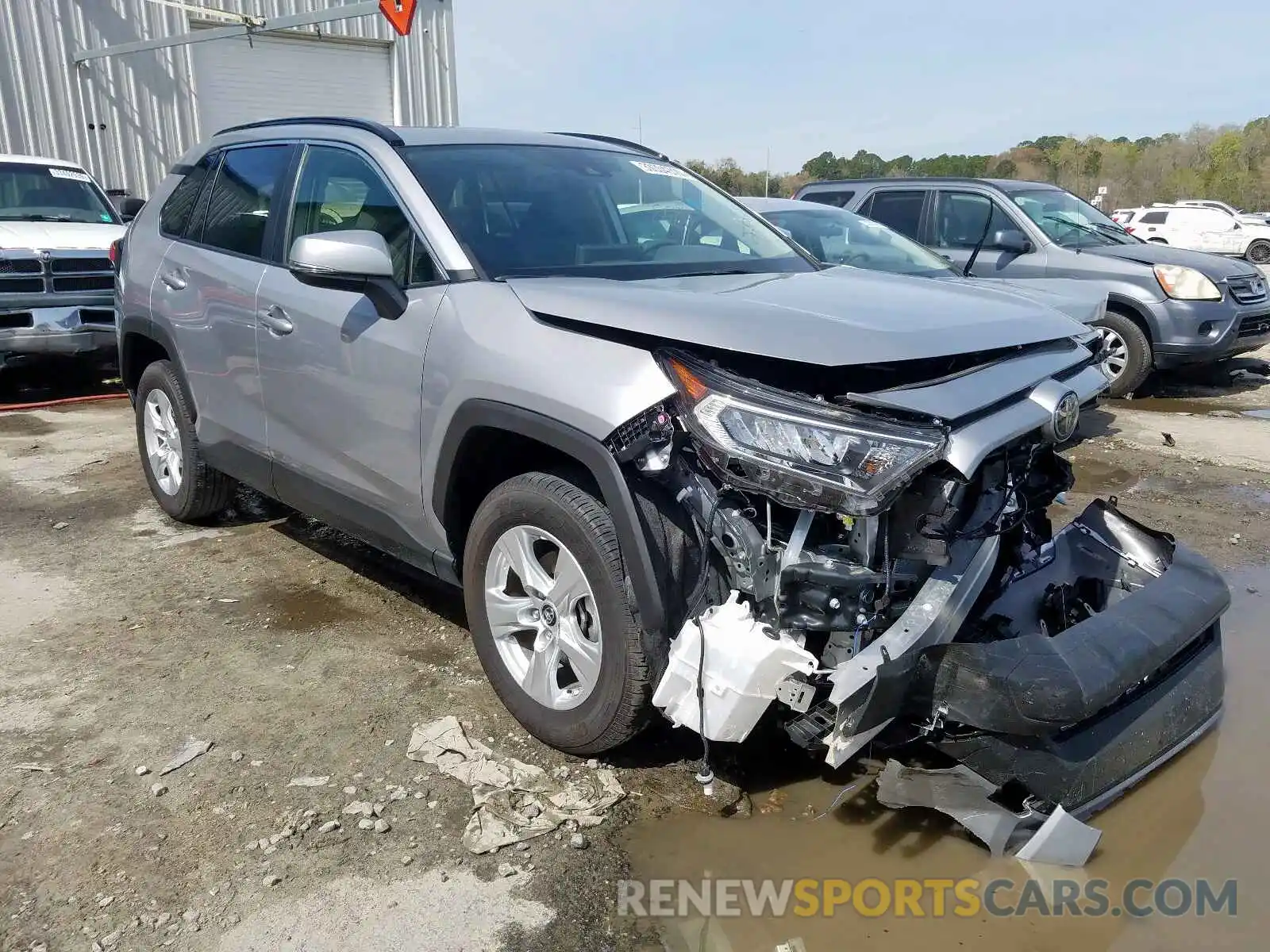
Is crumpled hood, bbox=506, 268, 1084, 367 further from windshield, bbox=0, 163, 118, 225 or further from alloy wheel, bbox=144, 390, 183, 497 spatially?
windshield, bbox=0, 163, 118, 225

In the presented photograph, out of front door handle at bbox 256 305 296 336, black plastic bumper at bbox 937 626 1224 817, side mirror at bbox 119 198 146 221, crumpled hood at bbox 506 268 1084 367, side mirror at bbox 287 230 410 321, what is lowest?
black plastic bumper at bbox 937 626 1224 817

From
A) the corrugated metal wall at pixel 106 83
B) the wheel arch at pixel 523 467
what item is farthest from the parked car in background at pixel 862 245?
the corrugated metal wall at pixel 106 83

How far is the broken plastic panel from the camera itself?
2301 mm

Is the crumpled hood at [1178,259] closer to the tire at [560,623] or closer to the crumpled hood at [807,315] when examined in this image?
the crumpled hood at [807,315]

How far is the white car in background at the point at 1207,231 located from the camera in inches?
1011

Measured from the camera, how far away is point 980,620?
2797mm

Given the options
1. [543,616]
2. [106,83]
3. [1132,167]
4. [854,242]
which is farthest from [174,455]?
[1132,167]

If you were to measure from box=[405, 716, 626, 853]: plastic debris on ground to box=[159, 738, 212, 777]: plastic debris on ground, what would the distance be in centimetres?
63

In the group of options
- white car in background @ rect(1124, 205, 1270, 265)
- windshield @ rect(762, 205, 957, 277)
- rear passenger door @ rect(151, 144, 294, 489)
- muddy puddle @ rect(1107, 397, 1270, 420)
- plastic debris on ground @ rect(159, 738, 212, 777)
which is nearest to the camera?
plastic debris on ground @ rect(159, 738, 212, 777)

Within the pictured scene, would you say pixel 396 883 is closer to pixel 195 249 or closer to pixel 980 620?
pixel 980 620

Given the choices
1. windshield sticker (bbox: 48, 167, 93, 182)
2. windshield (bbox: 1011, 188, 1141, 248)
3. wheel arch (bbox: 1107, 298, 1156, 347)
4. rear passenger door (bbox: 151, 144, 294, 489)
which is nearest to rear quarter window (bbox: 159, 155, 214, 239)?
rear passenger door (bbox: 151, 144, 294, 489)

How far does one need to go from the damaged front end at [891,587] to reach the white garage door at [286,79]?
1427 cm

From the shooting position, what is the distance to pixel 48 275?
320 inches

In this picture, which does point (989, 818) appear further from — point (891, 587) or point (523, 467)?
point (523, 467)
